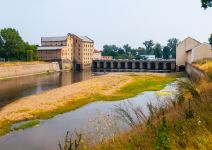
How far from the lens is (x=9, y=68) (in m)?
69.8

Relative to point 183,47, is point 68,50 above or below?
above

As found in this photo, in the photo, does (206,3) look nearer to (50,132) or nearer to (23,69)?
(50,132)

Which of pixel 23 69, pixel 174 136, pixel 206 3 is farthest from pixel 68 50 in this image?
pixel 174 136

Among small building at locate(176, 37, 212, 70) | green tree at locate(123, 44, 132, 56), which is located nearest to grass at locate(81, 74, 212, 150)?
small building at locate(176, 37, 212, 70)

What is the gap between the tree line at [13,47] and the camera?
87.9 meters

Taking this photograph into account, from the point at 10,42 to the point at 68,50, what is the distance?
3031 cm

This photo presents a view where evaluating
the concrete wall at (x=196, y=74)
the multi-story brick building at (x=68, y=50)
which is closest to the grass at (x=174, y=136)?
the concrete wall at (x=196, y=74)

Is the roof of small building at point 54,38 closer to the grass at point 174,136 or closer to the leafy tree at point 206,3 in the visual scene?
the leafy tree at point 206,3

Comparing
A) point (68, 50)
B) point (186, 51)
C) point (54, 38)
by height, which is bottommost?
A: point (186, 51)

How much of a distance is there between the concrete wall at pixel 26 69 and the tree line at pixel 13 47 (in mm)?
6205

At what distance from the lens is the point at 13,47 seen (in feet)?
292

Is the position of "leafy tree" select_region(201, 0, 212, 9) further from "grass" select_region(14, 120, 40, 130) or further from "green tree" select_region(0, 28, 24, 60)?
"green tree" select_region(0, 28, 24, 60)

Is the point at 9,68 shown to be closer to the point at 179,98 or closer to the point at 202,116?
the point at 179,98

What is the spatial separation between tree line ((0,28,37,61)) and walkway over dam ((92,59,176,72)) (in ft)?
102
